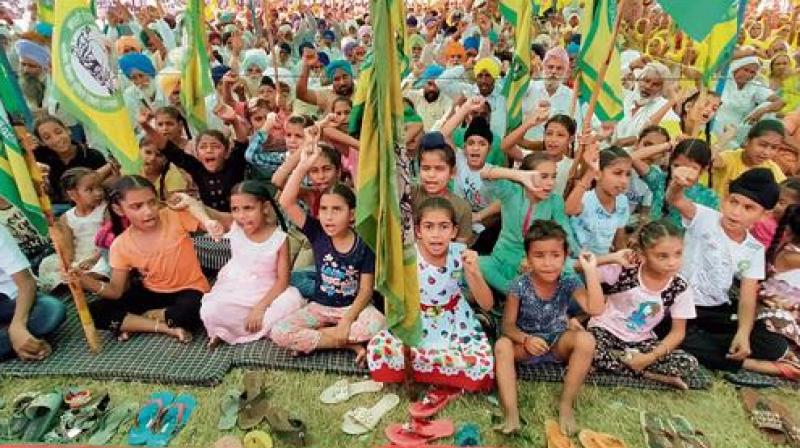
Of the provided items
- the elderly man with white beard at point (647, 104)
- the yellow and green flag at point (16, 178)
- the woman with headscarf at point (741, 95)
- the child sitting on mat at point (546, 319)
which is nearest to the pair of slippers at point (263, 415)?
the child sitting on mat at point (546, 319)

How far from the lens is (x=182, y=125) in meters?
4.60

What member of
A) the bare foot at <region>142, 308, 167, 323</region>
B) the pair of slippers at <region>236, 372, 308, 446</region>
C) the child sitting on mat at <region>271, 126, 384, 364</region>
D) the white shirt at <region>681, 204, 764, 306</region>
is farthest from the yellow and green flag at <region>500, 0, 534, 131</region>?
the bare foot at <region>142, 308, 167, 323</region>

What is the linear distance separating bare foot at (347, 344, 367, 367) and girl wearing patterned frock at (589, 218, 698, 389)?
130cm

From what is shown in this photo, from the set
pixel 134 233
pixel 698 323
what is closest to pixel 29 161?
pixel 134 233

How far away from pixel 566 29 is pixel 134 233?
30.3 ft

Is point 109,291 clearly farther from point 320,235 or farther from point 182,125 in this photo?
point 182,125

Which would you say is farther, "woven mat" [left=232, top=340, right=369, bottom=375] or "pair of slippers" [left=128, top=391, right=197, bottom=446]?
"woven mat" [left=232, top=340, right=369, bottom=375]

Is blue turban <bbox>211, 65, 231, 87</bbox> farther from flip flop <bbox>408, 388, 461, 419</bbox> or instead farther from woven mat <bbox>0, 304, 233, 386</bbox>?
flip flop <bbox>408, 388, 461, 419</bbox>

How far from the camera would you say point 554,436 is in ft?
8.55

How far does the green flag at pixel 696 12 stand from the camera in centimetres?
284

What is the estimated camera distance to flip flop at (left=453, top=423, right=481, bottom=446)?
2.56 m

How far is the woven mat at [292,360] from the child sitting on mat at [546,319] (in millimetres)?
842

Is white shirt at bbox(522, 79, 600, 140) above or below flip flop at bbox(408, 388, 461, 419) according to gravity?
above

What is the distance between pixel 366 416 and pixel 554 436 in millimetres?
928
